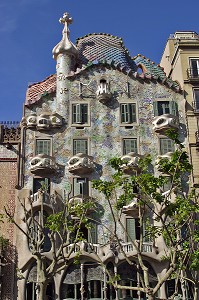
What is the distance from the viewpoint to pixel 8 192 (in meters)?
35.2

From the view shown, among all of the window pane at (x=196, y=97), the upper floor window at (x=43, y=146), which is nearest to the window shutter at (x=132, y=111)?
the window pane at (x=196, y=97)

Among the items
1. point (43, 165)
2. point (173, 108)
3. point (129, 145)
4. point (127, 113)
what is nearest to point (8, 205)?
point (43, 165)

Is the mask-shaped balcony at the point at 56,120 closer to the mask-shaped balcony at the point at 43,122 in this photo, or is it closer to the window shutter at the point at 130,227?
the mask-shaped balcony at the point at 43,122

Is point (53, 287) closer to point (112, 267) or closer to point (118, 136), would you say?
point (112, 267)

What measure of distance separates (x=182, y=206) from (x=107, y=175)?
1443cm

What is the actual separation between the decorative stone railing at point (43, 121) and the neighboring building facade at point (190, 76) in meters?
9.73

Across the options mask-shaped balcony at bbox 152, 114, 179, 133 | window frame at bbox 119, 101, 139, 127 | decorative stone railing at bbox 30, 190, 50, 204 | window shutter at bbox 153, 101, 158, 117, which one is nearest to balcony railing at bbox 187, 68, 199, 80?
window shutter at bbox 153, 101, 158, 117

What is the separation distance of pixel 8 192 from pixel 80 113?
25.9ft

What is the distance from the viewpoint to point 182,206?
2145 cm

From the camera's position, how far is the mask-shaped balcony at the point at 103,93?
124 feet

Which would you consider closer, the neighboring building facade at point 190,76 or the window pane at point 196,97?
the neighboring building facade at point 190,76

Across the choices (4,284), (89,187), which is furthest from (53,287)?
(89,187)

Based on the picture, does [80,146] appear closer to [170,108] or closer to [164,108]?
[164,108]

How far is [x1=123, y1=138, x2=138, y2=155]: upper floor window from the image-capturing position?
36.5 m
